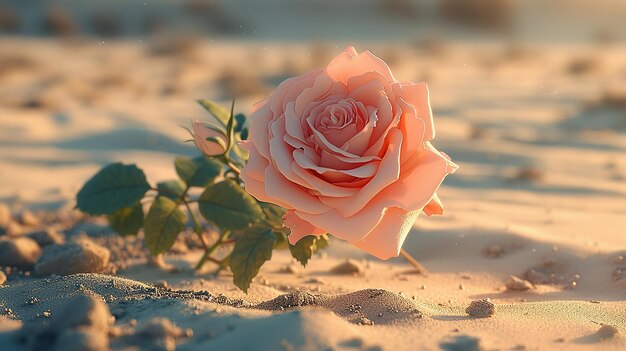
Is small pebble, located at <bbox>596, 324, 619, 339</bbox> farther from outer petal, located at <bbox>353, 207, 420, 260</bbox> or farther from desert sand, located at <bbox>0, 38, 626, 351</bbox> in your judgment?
outer petal, located at <bbox>353, 207, 420, 260</bbox>

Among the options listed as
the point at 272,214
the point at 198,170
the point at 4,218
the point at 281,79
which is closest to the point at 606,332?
the point at 272,214

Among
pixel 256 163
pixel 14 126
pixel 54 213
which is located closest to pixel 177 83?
pixel 14 126

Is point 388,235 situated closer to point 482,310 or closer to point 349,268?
point 482,310

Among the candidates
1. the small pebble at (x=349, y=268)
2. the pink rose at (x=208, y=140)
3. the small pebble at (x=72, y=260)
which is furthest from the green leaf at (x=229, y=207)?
the small pebble at (x=349, y=268)

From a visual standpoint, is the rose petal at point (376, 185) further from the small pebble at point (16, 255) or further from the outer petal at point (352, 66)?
the small pebble at point (16, 255)

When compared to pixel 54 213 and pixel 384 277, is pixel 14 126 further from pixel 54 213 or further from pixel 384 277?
pixel 384 277

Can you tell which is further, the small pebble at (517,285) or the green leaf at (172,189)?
the green leaf at (172,189)
